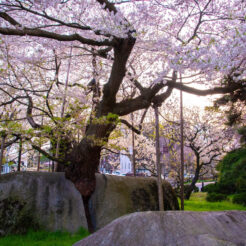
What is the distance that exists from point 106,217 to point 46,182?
199 centimetres

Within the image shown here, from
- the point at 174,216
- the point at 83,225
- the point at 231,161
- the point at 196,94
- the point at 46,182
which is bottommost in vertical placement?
the point at 83,225

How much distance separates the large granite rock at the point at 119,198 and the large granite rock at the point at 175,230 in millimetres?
3647

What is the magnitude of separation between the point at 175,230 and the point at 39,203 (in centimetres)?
485

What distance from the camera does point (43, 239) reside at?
19.8 feet

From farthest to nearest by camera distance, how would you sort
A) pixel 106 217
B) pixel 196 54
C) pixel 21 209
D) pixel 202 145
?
pixel 202 145 → pixel 106 217 → pixel 21 209 → pixel 196 54

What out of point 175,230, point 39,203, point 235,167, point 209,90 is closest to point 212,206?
point 235,167

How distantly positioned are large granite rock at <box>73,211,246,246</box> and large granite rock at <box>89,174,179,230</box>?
3647 mm

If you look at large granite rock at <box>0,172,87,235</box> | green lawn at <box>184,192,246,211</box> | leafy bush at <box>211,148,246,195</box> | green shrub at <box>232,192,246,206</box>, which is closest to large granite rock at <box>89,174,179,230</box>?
large granite rock at <box>0,172,87,235</box>

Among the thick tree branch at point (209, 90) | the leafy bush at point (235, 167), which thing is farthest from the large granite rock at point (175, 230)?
the leafy bush at point (235, 167)

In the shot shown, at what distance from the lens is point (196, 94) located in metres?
6.75

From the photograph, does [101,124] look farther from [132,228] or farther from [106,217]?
[132,228]

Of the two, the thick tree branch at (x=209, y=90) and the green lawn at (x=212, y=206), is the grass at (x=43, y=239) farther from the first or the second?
the green lawn at (x=212, y=206)

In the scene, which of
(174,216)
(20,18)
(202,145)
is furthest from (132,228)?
(202,145)

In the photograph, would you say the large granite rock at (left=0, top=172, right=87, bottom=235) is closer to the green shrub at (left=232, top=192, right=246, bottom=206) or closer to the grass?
the grass
